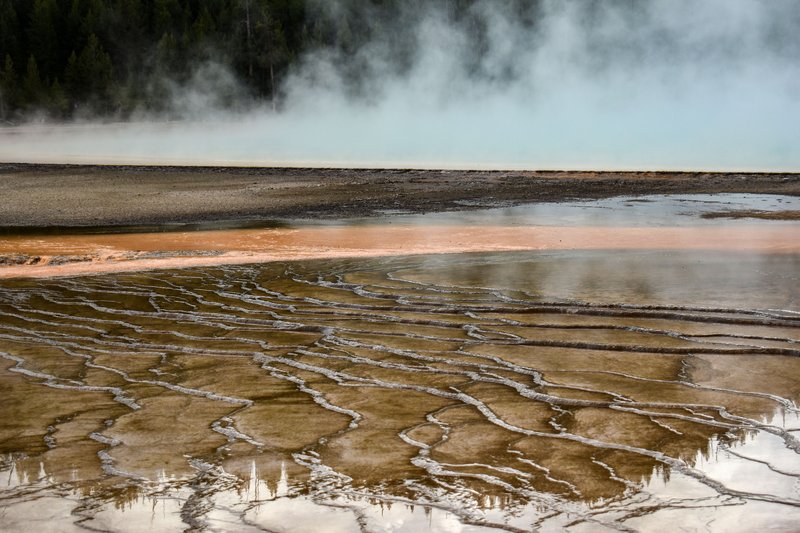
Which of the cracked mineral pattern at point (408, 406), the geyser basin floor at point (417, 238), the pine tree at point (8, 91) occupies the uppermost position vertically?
the pine tree at point (8, 91)

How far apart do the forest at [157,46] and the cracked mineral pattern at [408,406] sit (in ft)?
126

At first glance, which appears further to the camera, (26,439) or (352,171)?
(352,171)

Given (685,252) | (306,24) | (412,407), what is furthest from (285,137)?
(412,407)

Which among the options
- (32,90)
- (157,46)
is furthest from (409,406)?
(157,46)

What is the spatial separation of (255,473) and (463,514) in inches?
34.5

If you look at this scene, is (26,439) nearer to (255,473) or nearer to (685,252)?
(255,473)

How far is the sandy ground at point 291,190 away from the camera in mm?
16500

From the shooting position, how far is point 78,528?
331 centimetres

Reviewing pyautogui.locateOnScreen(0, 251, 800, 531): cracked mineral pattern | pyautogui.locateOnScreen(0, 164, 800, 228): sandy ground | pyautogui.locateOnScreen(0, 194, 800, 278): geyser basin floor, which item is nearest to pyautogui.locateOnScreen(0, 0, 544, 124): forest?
pyautogui.locateOnScreen(0, 164, 800, 228): sandy ground

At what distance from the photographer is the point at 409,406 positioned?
478 centimetres

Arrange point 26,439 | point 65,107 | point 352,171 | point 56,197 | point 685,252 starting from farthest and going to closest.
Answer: point 65,107 < point 352,171 < point 56,197 < point 685,252 < point 26,439

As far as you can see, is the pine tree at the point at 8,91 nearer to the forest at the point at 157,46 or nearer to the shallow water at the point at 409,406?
the forest at the point at 157,46

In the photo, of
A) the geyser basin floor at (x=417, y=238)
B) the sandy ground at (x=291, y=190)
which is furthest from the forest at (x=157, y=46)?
the geyser basin floor at (x=417, y=238)

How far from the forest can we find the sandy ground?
847 inches
